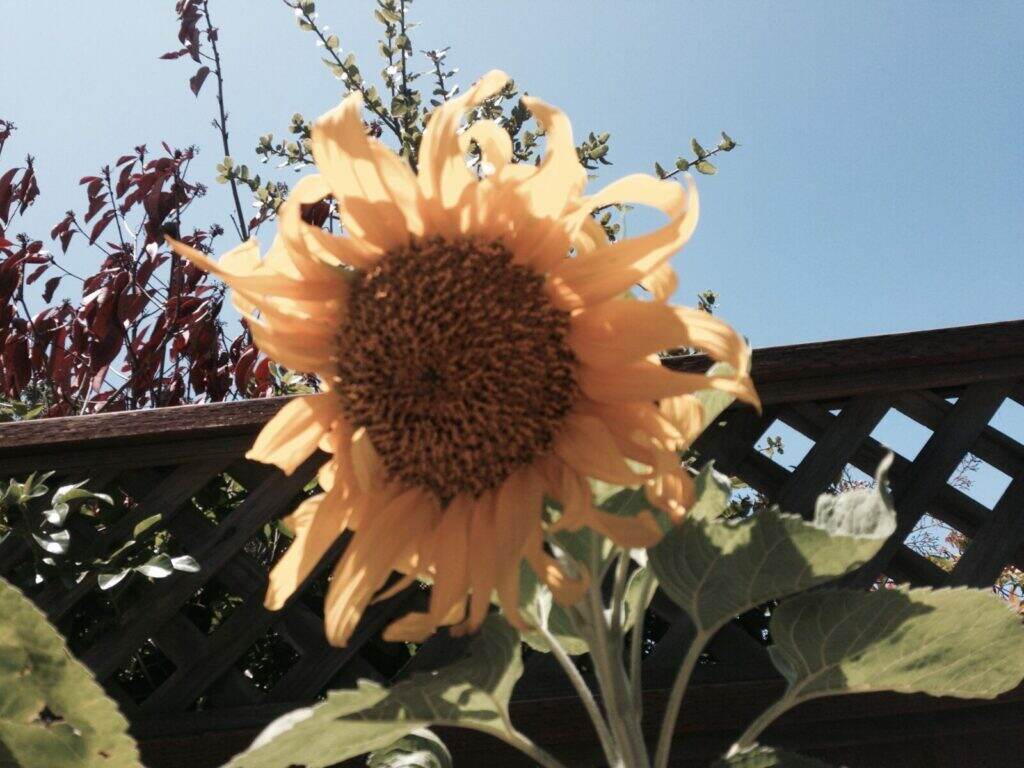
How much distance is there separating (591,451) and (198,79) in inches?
123

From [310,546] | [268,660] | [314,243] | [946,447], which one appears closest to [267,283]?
[314,243]

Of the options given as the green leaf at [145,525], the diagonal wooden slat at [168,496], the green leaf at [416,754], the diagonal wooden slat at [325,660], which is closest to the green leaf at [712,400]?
the green leaf at [416,754]

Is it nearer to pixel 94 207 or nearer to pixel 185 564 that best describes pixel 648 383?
pixel 185 564

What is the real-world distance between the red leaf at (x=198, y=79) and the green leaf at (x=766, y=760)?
3.10 meters

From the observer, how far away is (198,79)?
10.4ft

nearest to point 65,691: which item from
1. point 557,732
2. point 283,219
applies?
point 283,219

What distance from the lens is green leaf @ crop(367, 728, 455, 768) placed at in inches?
25.2

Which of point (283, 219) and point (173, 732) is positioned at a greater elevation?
point (283, 219)

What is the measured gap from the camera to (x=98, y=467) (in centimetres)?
207

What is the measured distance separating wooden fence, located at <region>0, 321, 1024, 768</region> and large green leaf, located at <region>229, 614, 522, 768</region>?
1408 mm

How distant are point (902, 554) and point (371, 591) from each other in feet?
6.79

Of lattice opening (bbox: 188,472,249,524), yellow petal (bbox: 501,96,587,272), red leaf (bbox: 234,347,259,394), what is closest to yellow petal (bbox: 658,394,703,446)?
yellow petal (bbox: 501,96,587,272)

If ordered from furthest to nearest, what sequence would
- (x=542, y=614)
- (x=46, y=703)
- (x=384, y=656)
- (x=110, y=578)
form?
(x=384, y=656) → (x=110, y=578) → (x=542, y=614) → (x=46, y=703)

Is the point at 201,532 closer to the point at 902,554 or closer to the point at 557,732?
the point at 557,732
